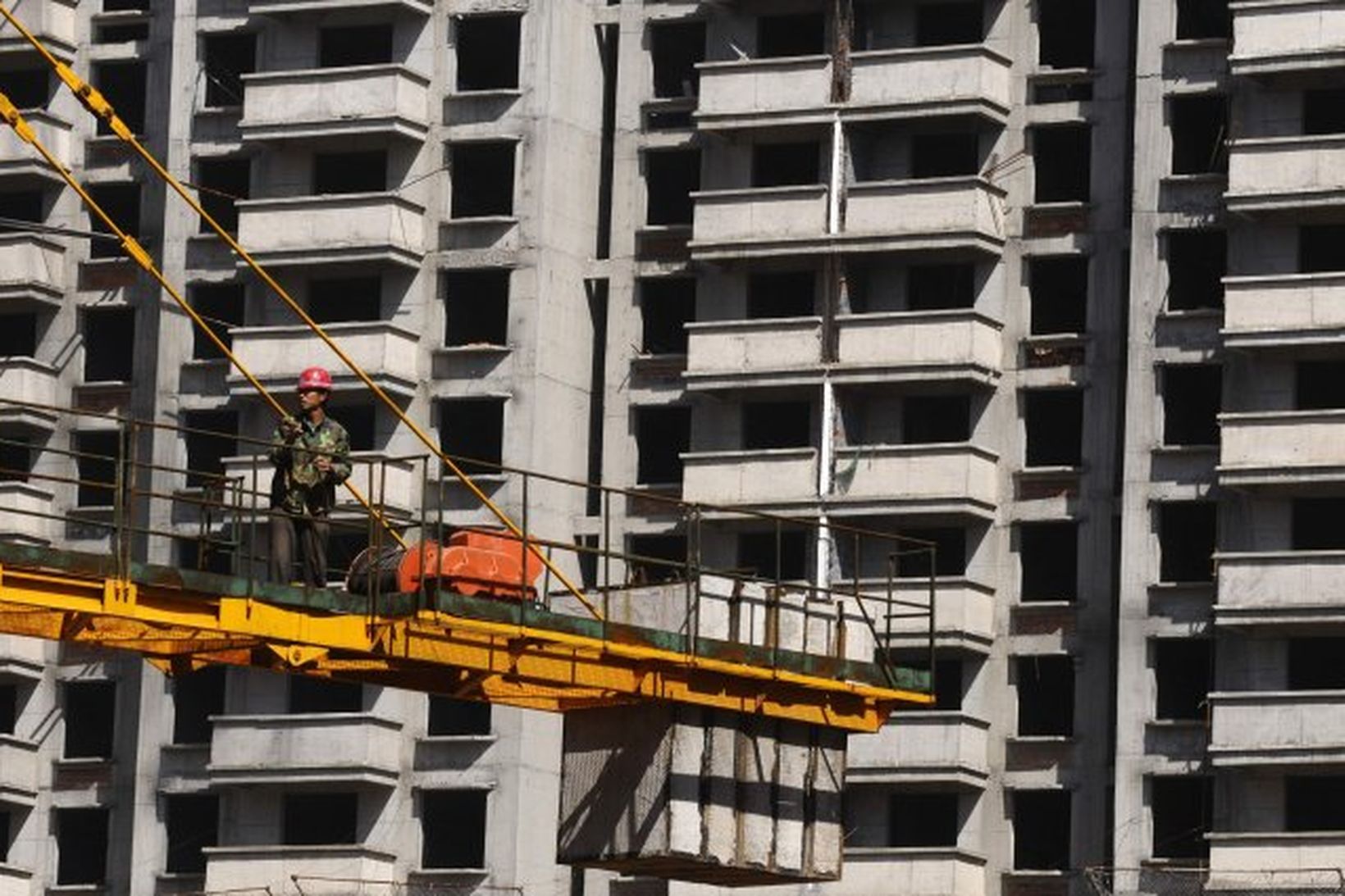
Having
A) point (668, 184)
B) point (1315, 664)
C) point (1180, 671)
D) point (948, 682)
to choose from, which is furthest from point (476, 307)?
point (1315, 664)

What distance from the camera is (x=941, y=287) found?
88438 millimetres

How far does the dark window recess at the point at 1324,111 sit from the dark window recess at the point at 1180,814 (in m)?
11.7

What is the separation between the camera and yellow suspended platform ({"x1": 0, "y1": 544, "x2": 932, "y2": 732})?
48594mm

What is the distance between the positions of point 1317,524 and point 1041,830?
24.1 feet

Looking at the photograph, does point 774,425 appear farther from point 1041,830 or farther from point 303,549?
point 303,549

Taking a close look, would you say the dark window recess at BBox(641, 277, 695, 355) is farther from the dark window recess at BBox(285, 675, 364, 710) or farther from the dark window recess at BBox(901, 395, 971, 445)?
the dark window recess at BBox(285, 675, 364, 710)

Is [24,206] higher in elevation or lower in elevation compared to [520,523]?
higher

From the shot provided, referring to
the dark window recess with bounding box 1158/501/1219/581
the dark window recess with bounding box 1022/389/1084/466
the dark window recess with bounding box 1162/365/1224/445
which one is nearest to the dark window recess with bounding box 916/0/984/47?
the dark window recess with bounding box 1022/389/1084/466

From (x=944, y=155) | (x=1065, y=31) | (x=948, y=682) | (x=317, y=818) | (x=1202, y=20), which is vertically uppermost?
(x=1065, y=31)

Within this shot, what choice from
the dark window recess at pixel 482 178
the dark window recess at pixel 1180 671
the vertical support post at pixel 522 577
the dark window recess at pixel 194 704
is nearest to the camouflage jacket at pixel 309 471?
the vertical support post at pixel 522 577

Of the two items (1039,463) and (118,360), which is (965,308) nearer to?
(1039,463)

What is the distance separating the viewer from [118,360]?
3738 inches

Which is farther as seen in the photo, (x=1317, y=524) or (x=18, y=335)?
(x=18, y=335)

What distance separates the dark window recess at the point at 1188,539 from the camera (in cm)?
8550
